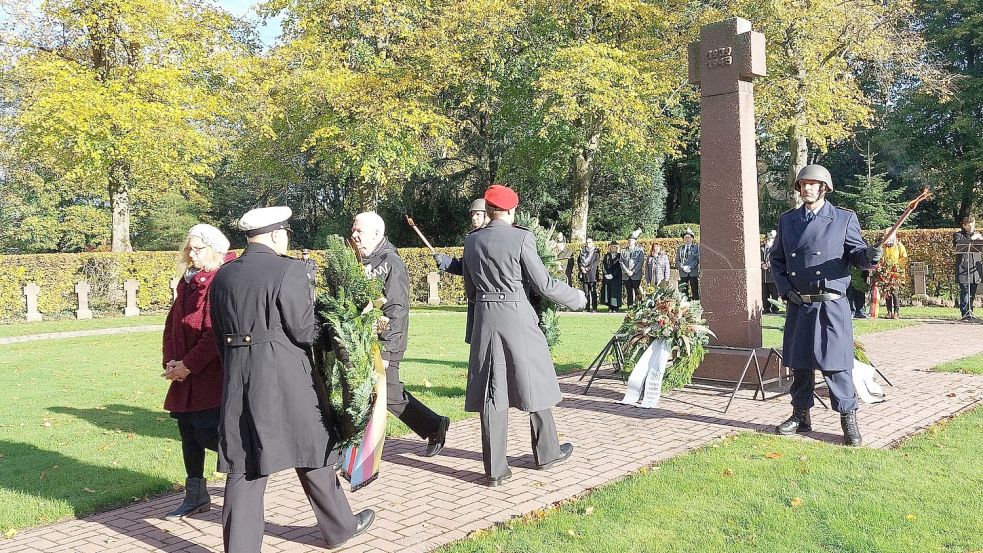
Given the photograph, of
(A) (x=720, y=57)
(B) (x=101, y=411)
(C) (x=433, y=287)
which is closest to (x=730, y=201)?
(A) (x=720, y=57)

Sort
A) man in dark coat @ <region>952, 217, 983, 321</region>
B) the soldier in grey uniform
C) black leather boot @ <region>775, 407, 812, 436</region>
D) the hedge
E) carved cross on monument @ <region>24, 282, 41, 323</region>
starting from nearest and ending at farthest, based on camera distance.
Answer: black leather boot @ <region>775, 407, 812, 436</region>, man in dark coat @ <region>952, 217, 983, 321</region>, the soldier in grey uniform, the hedge, carved cross on monument @ <region>24, 282, 41, 323</region>

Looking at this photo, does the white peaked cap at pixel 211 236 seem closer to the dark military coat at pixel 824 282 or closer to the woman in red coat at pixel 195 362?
the woman in red coat at pixel 195 362

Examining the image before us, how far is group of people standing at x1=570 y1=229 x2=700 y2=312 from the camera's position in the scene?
20.5 meters

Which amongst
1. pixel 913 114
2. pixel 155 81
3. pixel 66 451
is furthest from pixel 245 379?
pixel 913 114

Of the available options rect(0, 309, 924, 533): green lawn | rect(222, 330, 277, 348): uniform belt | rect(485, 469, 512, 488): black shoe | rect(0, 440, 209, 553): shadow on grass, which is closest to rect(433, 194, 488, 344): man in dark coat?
rect(485, 469, 512, 488): black shoe

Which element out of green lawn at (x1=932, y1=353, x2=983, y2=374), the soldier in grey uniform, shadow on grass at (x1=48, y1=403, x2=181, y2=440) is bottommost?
shadow on grass at (x1=48, y1=403, x2=181, y2=440)

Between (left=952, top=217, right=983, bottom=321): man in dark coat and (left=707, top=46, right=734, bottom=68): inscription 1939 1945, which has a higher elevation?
(left=707, top=46, right=734, bottom=68): inscription 1939 1945

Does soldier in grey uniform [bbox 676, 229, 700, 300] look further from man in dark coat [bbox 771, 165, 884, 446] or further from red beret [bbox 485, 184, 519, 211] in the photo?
red beret [bbox 485, 184, 519, 211]

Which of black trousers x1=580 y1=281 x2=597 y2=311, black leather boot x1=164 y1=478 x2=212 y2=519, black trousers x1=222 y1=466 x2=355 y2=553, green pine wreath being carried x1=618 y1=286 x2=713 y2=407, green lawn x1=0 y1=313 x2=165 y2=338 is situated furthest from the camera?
black trousers x1=580 y1=281 x2=597 y2=311

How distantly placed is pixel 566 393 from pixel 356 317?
16.6ft

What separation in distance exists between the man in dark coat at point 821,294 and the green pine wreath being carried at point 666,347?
131 centimetres

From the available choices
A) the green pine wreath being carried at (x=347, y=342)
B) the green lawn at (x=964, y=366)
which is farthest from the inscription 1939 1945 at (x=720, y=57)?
the green pine wreath being carried at (x=347, y=342)

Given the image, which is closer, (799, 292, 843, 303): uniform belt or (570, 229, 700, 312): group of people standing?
(799, 292, 843, 303): uniform belt

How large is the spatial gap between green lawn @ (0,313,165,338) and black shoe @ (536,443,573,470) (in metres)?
16.8
